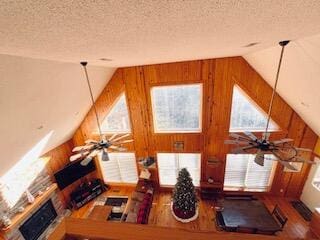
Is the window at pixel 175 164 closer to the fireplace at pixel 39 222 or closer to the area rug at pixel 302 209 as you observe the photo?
A: the area rug at pixel 302 209

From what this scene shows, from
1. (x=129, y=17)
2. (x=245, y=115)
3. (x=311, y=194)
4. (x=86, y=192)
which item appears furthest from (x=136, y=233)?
(x=311, y=194)

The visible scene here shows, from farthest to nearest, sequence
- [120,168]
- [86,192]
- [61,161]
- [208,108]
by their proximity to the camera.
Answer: [120,168]
[86,192]
[61,161]
[208,108]

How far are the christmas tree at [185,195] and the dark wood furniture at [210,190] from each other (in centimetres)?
102

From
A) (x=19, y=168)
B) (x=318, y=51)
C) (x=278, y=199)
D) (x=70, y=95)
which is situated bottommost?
(x=278, y=199)

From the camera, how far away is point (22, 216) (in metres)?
5.04

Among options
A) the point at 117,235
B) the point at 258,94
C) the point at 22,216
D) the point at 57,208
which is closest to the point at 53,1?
the point at 117,235

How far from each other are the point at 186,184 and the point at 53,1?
531cm

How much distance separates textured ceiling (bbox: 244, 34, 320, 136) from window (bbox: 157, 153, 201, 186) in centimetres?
334

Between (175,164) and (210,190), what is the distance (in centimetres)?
156

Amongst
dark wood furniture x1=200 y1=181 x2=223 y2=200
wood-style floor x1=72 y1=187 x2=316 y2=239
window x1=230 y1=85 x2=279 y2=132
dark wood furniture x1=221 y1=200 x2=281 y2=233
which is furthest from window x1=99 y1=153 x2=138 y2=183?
window x1=230 y1=85 x2=279 y2=132

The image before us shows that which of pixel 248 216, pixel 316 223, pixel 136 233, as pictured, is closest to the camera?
pixel 136 233

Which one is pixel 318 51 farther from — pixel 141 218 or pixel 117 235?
pixel 141 218

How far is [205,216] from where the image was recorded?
232 inches

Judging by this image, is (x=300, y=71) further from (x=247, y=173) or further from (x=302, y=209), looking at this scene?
(x=302, y=209)
